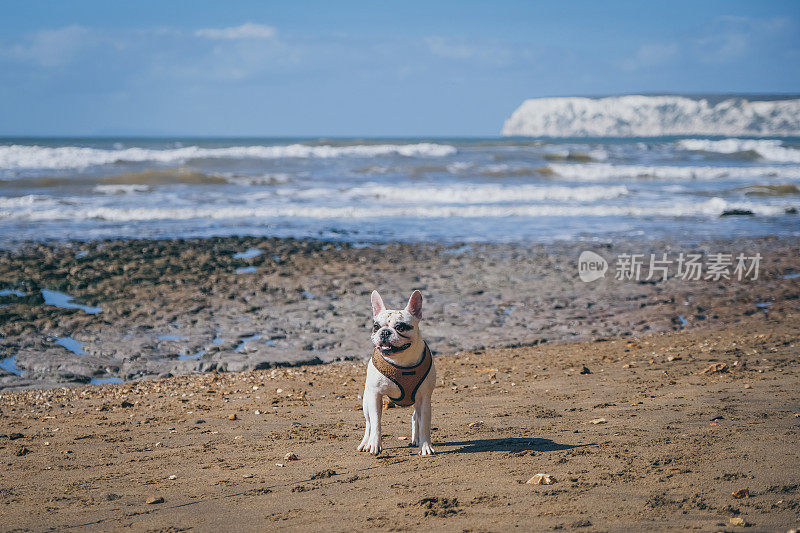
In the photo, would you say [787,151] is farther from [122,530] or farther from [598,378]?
[122,530]

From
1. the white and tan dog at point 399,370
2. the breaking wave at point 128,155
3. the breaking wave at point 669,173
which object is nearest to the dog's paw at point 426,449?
the white and tan dog at point 399,370

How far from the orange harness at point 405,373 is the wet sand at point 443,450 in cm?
44

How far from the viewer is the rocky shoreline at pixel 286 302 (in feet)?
27.2

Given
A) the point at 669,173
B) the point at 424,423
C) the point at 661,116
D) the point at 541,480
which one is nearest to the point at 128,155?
the point at 669,173

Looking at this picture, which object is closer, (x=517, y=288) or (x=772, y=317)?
(x=772, y=317)

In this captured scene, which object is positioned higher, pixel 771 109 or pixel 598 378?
pixel 771 109

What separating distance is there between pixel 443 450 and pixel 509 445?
1.45ft

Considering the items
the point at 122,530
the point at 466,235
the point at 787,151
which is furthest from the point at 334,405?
the point at 787,151

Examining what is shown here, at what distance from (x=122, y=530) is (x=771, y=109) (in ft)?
462

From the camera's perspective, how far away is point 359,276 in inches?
483

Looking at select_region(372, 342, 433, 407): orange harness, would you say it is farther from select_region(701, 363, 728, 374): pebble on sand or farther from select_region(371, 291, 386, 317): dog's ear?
select_region(701, 363, 728, 374): pebble on sand

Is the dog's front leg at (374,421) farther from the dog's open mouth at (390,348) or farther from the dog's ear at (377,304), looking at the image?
the dog's ear at (377,304)

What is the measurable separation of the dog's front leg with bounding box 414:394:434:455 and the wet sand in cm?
8

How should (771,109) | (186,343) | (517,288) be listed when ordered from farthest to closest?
(771,109) → (517,288) → (186,343)
